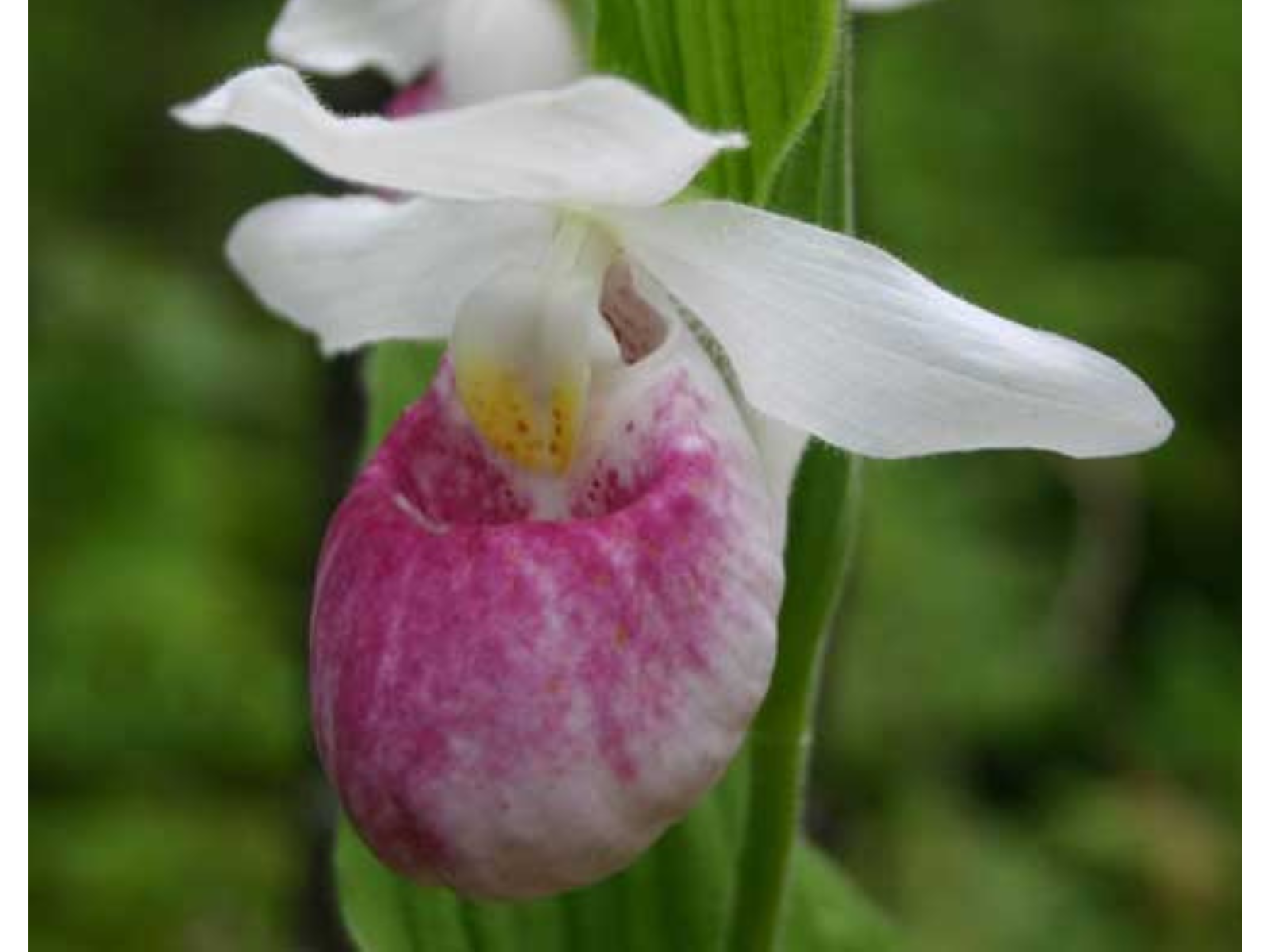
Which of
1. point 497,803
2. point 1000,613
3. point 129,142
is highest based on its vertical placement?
point 497,803

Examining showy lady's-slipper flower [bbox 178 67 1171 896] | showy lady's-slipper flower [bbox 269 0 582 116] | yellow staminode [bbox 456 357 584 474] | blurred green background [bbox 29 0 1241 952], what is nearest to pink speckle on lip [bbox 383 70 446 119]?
showy lady's-slipper flower [bbox 269 0 582 116]

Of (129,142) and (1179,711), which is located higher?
(129,142)

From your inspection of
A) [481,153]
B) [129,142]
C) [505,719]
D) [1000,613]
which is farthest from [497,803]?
[129,142]

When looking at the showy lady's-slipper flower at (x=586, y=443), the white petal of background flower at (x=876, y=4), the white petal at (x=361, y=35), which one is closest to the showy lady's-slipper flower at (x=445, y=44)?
the white petal at (x=361, y=35)

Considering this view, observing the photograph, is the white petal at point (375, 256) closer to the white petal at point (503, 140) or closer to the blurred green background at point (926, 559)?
the white petal at point (503, 140)

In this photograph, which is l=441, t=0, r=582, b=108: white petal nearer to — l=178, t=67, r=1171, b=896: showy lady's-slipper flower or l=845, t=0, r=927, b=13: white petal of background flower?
l=845, t=0, r=927, b=13: white petal of background flower

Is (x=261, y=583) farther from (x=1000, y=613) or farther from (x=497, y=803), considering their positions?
(x=497, y=803)

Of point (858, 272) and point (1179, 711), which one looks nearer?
point (858, 272)
